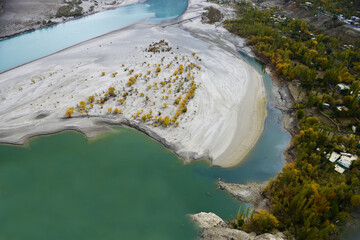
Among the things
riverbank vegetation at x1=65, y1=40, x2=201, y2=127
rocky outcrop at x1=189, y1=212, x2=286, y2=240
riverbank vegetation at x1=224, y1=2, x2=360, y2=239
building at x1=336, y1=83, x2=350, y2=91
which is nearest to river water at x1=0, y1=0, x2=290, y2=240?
rocky outcrop at x1=189, y1=212, x2=286, y2=240

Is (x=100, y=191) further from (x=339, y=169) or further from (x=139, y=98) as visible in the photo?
(x=339, y=169)

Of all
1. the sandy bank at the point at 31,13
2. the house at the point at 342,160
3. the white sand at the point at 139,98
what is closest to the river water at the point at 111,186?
the white sand at the point at 139,98

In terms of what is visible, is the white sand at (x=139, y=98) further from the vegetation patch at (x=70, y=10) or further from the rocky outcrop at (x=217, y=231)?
the vegetation patch at (x=70, y=10)

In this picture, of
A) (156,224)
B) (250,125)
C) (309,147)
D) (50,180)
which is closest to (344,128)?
(309,147)

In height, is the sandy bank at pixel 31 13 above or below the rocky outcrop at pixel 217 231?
above

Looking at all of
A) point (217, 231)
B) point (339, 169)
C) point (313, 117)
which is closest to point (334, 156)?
point (339, 169)

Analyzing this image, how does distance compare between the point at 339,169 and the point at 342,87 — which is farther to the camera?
the point at 342,87
